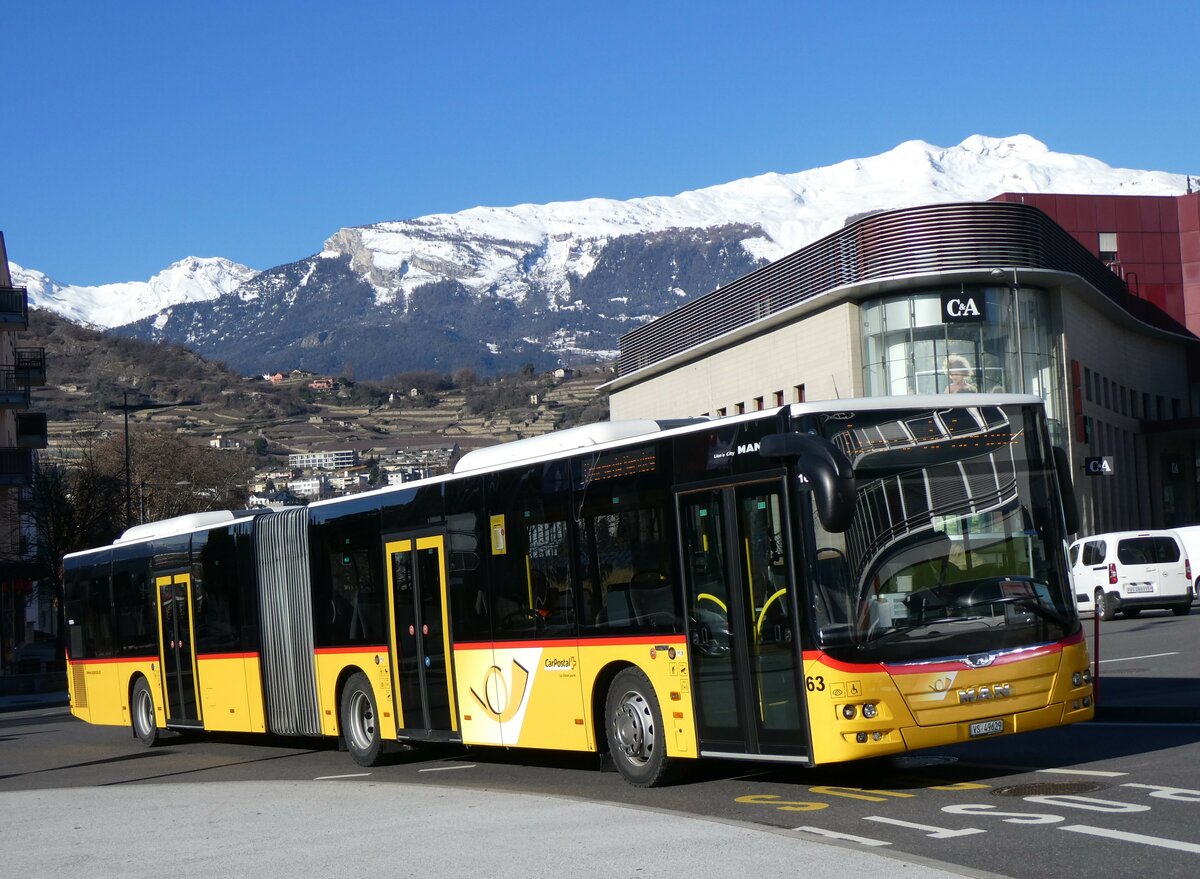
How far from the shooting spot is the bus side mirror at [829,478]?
10.3 metres

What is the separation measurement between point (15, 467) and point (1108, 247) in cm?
5320

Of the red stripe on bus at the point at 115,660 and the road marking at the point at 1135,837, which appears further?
the red stripe on bus at the point at 115,660

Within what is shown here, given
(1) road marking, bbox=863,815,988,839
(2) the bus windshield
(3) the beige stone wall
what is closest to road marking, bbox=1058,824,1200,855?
(1) road marking, bbox=863,815,988,839

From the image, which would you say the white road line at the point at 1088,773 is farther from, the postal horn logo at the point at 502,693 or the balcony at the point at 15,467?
the balcony at the point at 15,467

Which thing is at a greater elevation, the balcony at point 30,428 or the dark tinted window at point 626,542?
the balcony at point 30,428

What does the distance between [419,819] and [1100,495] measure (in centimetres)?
6040

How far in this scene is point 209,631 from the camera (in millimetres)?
20641

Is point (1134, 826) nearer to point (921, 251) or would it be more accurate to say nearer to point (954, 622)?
point (954, 622)

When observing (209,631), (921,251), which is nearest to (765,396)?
(921,251)

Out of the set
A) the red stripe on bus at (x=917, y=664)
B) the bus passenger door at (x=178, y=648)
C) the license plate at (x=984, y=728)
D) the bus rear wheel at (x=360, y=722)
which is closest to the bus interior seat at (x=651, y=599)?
the red stripe on bus at (x=917, y=664)

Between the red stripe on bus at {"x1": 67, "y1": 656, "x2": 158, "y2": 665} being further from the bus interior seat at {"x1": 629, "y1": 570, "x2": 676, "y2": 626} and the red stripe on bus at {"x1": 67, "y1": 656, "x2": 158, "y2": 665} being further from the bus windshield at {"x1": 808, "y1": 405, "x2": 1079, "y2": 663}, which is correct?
the bus windshield at {"x1": 808, "y1": 405, "x2": 1079, "y2": 663}

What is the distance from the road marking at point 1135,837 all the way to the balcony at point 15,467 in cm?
5412

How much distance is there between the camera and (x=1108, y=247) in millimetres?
80625

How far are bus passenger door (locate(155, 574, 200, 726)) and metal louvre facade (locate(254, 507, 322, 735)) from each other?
86.9 inches
